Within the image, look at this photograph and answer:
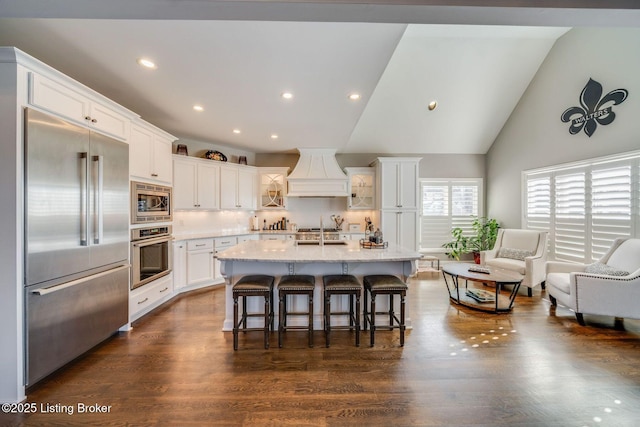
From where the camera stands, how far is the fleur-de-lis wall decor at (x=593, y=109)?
11.8ft

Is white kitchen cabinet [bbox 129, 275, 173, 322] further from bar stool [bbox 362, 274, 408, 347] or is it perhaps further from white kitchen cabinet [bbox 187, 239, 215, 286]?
bar stool [bbox 362, 274, 408, 347]

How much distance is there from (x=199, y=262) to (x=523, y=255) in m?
5.68

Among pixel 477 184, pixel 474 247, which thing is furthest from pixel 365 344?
pixel 477 184

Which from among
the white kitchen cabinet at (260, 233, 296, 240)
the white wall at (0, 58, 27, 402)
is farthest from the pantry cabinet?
the white wall at (0, 58, 27, 402)

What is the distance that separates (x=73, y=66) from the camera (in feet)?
8.13

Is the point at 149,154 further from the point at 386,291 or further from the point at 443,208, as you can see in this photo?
the point at 443,208

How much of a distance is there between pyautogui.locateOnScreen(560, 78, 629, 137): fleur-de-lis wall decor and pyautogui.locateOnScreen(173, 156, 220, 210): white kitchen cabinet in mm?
6241

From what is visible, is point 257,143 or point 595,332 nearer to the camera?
point 595,332

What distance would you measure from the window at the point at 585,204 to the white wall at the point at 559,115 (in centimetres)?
19

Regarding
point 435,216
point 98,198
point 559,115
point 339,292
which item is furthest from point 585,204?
point 98,198

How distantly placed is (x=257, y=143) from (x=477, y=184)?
5.25 m

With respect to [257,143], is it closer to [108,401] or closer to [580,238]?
[108,401]

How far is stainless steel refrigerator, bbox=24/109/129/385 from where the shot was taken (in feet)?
6.06

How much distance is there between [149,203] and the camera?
3264 mm
